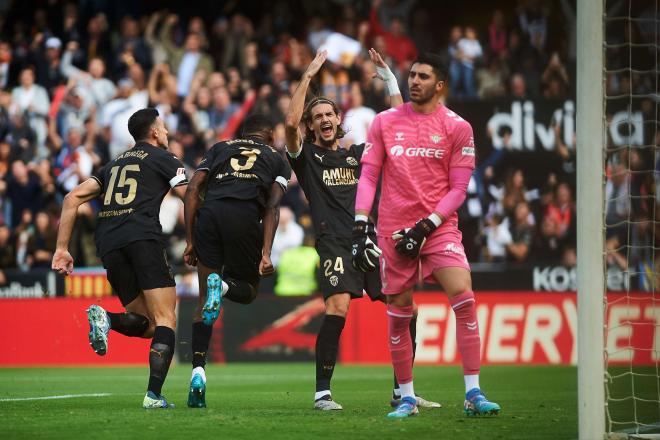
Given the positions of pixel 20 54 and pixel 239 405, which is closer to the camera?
pixel 239 405

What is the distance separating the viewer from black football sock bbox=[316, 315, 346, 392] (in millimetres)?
9531

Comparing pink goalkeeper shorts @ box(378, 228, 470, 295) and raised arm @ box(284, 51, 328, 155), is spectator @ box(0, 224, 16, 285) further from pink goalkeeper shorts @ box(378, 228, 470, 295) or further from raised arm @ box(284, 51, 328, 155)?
pink goalkeeper shorts @ box(378, 228, 470, 295)

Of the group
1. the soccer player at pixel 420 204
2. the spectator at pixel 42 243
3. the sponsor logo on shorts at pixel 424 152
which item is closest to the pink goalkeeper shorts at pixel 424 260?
the soccer player at pixel 420 204

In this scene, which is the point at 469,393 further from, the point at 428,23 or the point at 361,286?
the point at 428,23

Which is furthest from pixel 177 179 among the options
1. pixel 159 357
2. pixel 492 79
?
pixel 492 79

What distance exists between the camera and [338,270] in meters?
9.82

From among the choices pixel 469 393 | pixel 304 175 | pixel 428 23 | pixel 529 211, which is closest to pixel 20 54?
pixel 428 23

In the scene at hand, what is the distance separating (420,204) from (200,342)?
2.30 meters

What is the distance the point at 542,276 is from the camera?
19000mm

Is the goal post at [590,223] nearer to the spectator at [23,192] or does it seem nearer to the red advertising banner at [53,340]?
the red advertising banner at [53,340]

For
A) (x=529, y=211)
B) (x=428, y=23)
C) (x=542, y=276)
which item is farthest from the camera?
(x=428, y=23)

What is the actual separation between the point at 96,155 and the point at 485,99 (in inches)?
262

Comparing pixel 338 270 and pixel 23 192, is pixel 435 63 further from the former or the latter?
pixel 23 192

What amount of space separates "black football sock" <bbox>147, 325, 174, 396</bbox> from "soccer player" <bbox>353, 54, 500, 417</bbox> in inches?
71.8
